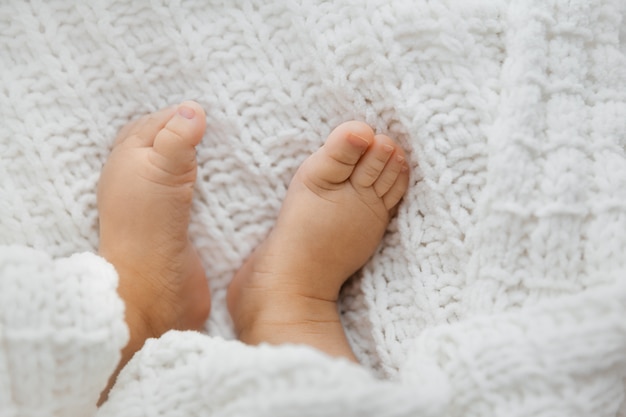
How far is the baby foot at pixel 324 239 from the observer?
0.88 m

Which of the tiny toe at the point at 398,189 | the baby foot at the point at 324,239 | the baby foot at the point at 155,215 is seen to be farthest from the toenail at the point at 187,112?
the tiny toe at the point at 398,189

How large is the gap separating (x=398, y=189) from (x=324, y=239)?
0.12 meters

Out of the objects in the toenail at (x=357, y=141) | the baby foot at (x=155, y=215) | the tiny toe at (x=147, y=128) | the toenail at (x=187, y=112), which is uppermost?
the toenail at (x=357, y=141)

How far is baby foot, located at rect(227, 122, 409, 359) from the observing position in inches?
34.7

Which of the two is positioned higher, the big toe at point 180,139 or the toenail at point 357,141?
the toenail at point 357,141

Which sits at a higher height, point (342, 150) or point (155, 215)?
point (342, 150)

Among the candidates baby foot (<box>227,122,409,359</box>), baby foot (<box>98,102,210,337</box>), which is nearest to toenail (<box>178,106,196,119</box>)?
baby foot (<box>98,102,210,337</box>)

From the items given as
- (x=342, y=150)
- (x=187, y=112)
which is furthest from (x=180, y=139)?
(x=342, y=150)

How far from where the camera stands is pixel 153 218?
0.89 metres

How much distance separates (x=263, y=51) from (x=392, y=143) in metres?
0.23

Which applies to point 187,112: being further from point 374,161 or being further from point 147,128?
point 374,161

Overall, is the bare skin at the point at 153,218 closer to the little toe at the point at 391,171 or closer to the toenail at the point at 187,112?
the toenail at the point at 187,112

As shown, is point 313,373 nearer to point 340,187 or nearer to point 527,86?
point 340,187

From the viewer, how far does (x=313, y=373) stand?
634mm
